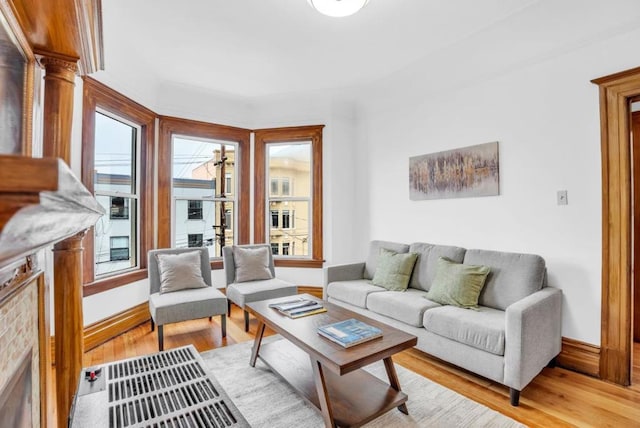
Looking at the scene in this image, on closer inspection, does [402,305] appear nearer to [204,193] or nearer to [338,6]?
[338,6]

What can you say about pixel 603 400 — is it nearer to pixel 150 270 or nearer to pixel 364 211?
pixel 364 211

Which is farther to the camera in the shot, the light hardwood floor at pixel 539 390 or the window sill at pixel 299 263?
the window sill at pixel 299 263

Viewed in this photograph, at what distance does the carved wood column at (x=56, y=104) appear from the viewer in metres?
1.33

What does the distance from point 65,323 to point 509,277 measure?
9.61ft

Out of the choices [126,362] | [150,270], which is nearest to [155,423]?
[126,362]

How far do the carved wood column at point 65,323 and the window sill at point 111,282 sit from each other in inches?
65.1

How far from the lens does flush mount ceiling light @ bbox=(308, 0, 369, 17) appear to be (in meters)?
2.15

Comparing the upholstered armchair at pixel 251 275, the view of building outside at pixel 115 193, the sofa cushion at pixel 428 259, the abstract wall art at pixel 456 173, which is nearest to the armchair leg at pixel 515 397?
the sofa cushion at pixel 428 259

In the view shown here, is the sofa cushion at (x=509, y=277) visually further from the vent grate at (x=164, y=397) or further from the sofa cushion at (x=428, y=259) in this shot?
the vent grate at (x=164, y=397)

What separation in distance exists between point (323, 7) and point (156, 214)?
2.95 m

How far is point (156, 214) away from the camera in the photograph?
3.85 meters

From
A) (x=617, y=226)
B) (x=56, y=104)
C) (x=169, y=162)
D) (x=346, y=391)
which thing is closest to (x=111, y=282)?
(x=169, y=162)

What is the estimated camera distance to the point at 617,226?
2314 mm

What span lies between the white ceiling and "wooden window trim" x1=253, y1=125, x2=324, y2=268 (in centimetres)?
90
